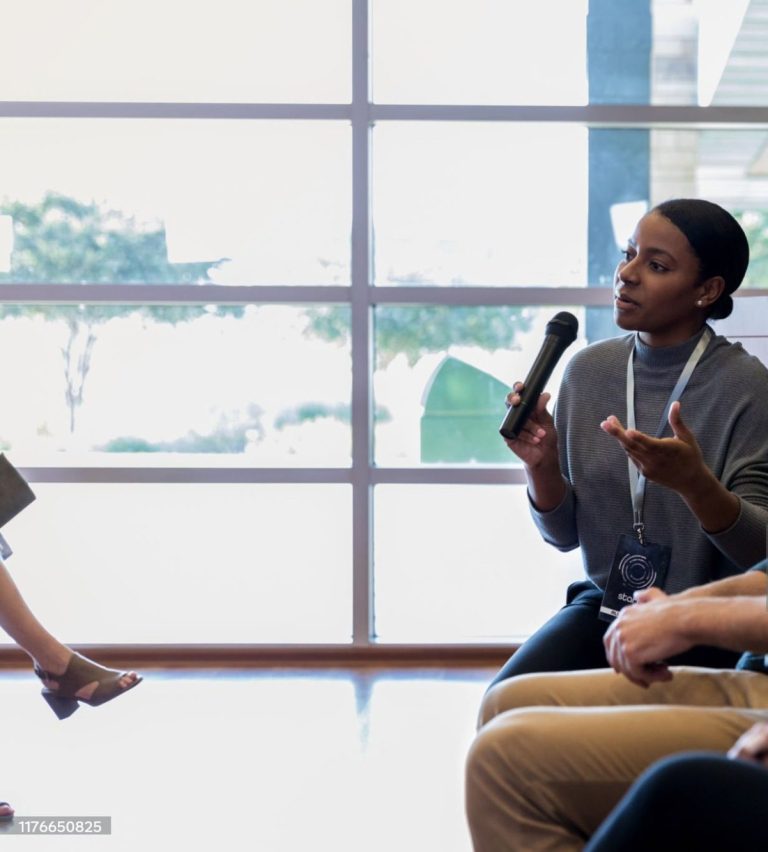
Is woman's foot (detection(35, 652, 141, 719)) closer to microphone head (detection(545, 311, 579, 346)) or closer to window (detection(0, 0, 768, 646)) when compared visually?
microphone head (detection(545, 311, 579, 346))

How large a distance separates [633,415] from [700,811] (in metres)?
1.16

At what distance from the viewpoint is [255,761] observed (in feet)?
9.60

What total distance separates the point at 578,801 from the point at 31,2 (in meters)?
4.00

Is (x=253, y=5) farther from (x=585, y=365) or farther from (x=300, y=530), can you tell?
(x=585, y=365)

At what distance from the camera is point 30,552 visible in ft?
14.4

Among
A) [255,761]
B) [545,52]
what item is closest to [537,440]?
[255,761]

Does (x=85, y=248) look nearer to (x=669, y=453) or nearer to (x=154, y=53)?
(x=154, y=53)

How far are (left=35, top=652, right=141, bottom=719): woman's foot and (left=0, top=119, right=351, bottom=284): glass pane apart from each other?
199cm

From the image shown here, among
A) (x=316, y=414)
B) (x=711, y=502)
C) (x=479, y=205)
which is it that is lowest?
(x=316, y=414)

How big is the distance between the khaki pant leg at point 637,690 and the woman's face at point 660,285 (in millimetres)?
755

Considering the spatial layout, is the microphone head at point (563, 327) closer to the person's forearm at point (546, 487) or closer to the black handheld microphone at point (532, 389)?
the black handheld microphone at point (532, 389)

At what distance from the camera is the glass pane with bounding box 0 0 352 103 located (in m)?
4.30

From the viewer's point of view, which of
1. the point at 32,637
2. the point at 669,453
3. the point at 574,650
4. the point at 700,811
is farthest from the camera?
the point at 32,637

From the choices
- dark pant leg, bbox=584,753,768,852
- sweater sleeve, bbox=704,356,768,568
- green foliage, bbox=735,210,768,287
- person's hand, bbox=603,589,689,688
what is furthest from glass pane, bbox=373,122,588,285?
dark pant leg, bbox=584,753,768,852
